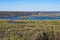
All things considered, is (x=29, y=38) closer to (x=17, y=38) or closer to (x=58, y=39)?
(x=17, y=38)

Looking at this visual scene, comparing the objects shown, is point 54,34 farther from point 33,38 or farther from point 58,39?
point 33,38

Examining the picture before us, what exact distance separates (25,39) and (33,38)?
561 mm

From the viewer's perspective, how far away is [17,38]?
12352 mm

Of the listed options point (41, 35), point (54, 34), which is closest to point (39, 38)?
point (41, 35)

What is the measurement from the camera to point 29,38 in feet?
39.6

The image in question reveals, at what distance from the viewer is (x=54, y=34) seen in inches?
481

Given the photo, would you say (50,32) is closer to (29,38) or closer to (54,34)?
(54,34)

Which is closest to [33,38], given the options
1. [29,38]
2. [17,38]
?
Result: [29,38]

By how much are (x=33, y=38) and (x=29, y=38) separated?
300mm

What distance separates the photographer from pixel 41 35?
11.9 metres

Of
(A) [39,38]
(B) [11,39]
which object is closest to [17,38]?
(B) [11,39]

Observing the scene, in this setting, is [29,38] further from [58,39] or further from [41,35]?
[58,39]

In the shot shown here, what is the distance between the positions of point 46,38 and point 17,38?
1788 millimetres

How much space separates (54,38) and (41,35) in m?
0.81
